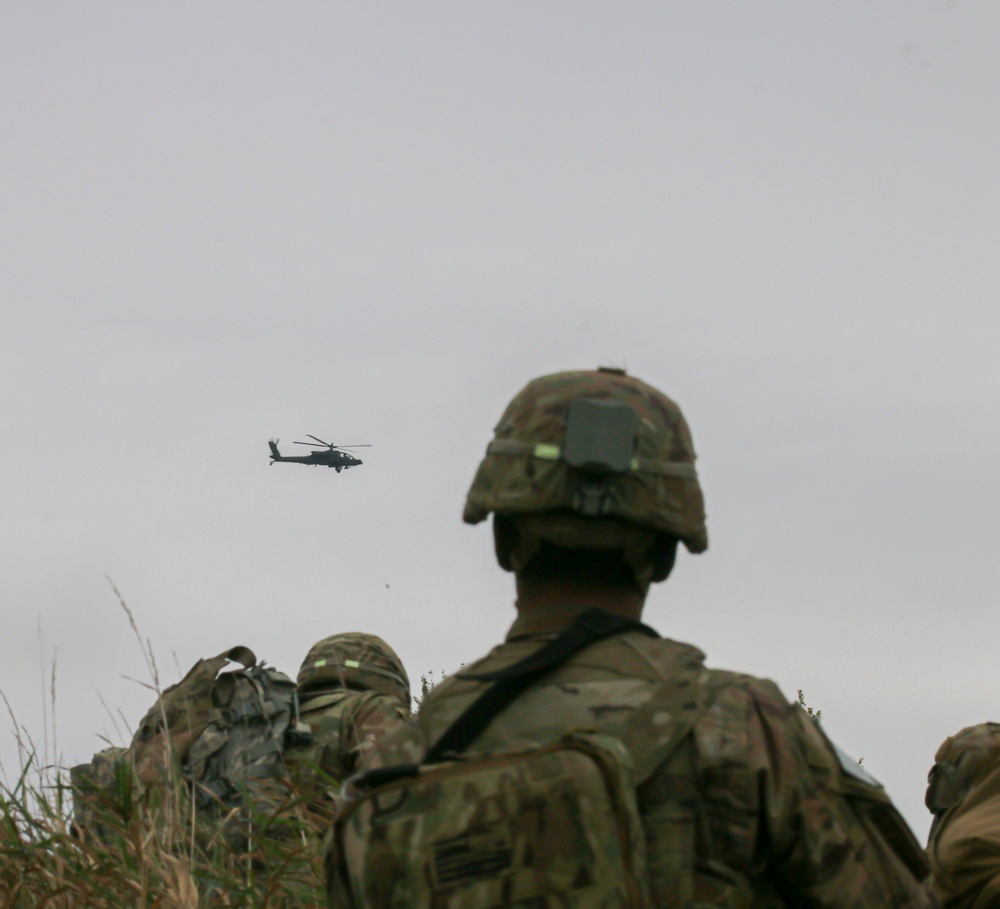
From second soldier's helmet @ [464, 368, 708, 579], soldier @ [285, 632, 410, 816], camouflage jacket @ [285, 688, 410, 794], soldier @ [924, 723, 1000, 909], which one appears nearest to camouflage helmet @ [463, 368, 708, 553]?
second soldier's helmet @ [464, 368, 708, 579]

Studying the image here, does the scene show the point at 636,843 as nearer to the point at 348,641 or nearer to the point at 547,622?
the point at 547,622

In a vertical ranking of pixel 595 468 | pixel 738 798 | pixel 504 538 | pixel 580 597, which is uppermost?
pixel 595 468

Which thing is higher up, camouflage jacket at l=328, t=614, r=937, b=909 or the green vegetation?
camouflage jacket at l=328, t=614, r=937, b=909

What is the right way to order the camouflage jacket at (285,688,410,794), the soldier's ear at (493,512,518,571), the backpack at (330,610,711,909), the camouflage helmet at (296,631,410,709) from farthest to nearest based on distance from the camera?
the camouflage helmet at (296,631,410,709) → the camouflage jacket at (285,688,410,794) → the soldier's ear at (493,512,518,571) → the backpack at (330,610,711,909)

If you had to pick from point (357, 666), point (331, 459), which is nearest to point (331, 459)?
point (331, 459)

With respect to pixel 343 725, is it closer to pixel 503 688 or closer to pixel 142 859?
pixel 142 859

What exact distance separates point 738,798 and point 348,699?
214 inches

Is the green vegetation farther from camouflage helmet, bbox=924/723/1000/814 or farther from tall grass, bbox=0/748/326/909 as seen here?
camouflage helmet, bbox=924/723/1000/814

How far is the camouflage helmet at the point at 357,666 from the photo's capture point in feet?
28.8

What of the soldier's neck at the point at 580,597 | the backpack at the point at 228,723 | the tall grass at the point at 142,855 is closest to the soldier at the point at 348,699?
the backpack at the point at 228,723

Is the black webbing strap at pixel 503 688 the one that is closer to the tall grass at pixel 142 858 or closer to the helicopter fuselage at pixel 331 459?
the tall grass at pixel 142 858

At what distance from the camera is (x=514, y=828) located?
2.76 m

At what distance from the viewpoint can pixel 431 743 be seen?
3086 millimetres

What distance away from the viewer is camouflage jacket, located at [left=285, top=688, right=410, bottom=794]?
7895 millimetres
